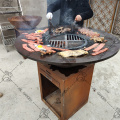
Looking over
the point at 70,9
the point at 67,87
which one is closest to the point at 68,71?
the point at 67,87

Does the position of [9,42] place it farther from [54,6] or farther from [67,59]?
[67,59]

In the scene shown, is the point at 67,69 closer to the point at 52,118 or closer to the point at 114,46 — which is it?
the point at 114,46

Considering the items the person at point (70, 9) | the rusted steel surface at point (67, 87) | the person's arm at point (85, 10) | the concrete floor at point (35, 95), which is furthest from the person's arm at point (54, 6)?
the rusted steel surface at point (67, 87)

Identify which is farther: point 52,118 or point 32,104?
point 32,104

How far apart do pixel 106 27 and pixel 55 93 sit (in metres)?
4.91

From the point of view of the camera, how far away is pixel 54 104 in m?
2.01

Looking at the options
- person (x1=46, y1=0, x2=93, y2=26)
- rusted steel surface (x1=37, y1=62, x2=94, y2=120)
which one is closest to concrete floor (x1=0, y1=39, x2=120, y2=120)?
rusted steel surface (x1=37, y1=62, x2=94, y2=120)

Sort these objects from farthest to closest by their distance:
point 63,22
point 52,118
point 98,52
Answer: point 63,22 → point 52,118 → point 98,52

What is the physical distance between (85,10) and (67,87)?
85.9 inches

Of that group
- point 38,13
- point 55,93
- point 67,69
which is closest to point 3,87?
point 55,93

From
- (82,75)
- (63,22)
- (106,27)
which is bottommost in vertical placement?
(106,27)

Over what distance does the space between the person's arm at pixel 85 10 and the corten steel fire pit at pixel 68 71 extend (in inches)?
38.5

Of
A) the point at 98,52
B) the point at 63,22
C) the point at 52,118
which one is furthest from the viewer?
the point at 63,22

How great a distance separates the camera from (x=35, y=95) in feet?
7.34
